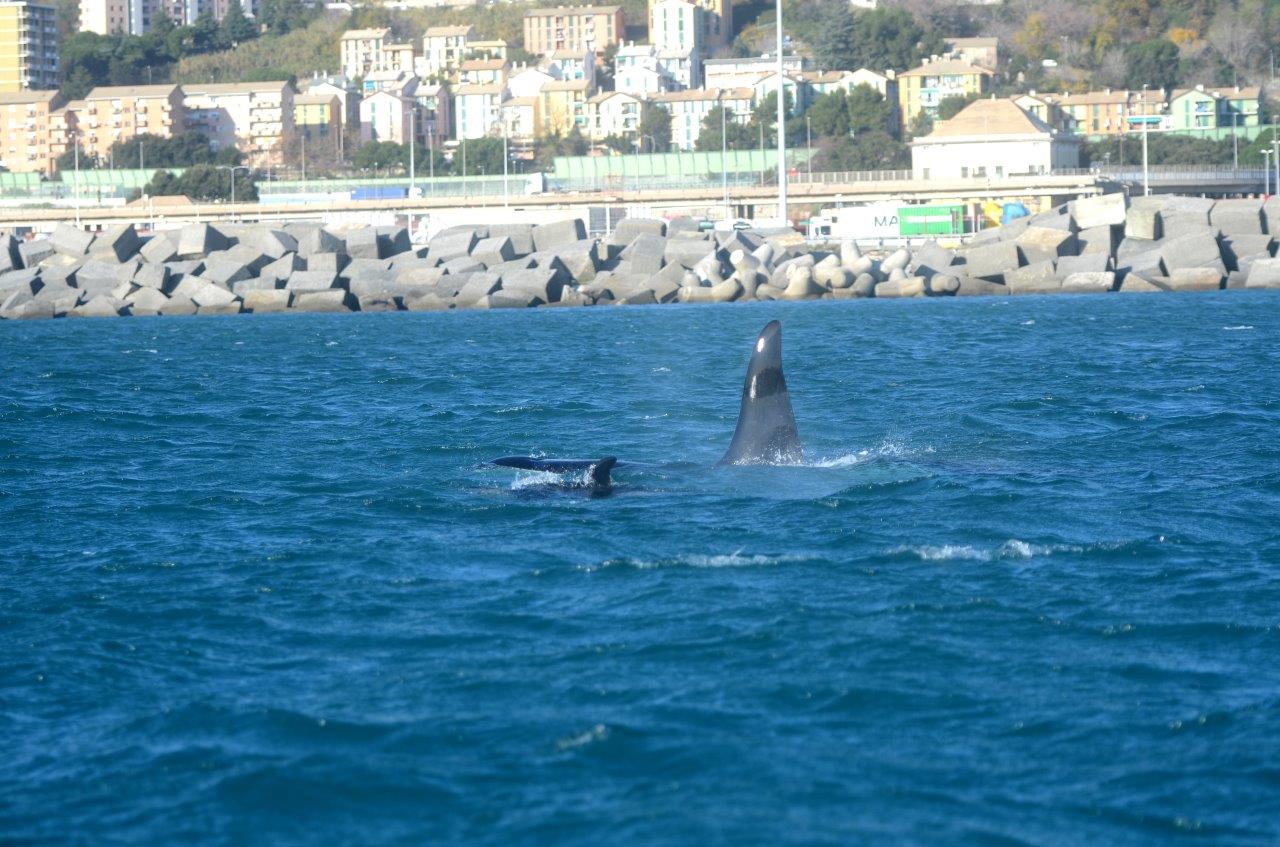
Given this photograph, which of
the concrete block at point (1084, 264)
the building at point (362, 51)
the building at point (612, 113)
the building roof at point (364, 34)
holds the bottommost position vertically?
the concrete block at point (1084, 264)

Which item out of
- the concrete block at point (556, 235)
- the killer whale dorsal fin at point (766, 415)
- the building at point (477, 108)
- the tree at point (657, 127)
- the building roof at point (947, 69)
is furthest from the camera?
the building at point (477, 108)

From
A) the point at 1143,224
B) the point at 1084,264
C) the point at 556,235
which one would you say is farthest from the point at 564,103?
the point at 1084,264

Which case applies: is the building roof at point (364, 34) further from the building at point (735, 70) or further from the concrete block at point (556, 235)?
the concrete block at point (556, 235)

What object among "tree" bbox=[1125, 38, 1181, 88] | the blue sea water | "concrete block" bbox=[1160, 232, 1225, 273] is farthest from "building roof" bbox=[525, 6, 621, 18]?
the blue sea water

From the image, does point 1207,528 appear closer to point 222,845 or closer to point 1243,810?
point 1243,810

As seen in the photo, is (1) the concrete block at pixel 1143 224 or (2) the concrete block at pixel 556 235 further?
(2) the concrete block at pixel 556 235

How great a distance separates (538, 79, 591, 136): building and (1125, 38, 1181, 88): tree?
4758 centimetres

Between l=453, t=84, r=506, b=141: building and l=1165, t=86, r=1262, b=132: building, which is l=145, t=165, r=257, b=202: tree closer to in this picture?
l=453, t=84, r=506, b=141: building

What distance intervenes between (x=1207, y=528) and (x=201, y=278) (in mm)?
46693

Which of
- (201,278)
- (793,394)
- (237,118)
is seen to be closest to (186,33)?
(237,118)

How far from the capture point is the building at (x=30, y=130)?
159 meters

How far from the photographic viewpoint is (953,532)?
12.6 meters

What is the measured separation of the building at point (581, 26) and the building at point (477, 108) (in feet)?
86.5

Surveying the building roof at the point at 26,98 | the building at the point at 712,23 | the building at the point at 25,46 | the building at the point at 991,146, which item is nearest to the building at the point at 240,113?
the building roof at the point at 26,98
